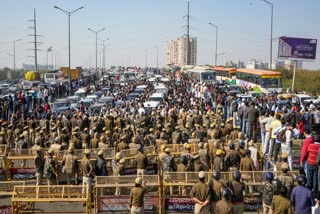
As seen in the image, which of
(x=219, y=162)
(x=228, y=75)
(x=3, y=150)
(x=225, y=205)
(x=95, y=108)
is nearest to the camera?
(x=225, y=205)

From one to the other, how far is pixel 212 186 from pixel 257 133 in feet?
37.4

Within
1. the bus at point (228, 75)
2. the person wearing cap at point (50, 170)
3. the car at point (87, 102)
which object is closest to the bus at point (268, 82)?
the bus at point (228, 75)

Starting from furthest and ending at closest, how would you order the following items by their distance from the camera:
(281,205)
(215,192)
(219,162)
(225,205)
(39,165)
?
1. (39,165)
2. (219,162)
3. (215,192)
4. (281,205)
5. (225,205)

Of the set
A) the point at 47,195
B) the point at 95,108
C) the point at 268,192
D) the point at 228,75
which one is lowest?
the point at 47,195

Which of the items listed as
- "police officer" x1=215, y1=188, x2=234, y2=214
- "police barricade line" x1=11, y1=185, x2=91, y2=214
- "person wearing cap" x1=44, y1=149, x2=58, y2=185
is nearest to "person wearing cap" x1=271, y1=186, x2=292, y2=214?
"police officer" x1=215, y1=188, x2=234, y2=214

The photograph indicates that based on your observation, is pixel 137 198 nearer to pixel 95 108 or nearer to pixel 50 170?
pixel 50 170

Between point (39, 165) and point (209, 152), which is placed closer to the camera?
point (39, 165)

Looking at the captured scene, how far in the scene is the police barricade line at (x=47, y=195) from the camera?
10469 mm

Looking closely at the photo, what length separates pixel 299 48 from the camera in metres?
40.2

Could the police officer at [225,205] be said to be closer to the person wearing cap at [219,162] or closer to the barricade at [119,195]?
the barricade at [119,195]

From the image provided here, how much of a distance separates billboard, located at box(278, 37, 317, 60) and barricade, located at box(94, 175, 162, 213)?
3266cm

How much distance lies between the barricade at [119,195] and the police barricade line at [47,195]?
14.4 inches

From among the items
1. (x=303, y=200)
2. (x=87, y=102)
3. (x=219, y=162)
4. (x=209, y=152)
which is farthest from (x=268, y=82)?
(x=303, y=200)

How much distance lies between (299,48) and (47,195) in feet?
113
